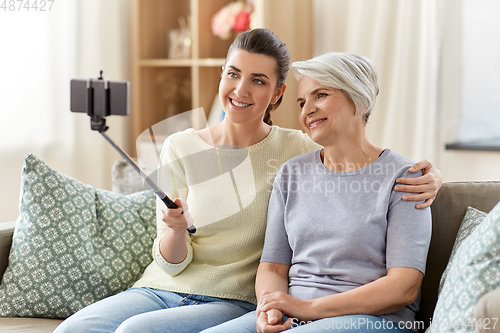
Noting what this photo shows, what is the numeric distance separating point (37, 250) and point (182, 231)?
0.46m

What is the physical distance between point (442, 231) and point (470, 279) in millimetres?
366

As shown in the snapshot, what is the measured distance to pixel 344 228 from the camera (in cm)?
122

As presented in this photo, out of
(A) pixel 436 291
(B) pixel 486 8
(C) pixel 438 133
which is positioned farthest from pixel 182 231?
(B) pixel 486 8

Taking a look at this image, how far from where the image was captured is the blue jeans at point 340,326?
1074 mm

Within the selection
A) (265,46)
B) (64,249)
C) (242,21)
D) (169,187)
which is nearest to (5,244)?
(64,249)

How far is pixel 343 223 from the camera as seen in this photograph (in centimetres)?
122

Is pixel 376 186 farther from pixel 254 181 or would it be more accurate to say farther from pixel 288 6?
pixel 288 6

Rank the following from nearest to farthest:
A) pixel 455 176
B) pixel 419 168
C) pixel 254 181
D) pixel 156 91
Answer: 1. pixel 419 168
2. pixel 254 181
3. pixel 455 176
4. pixel 156 91

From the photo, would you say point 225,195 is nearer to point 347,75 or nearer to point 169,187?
point 169,187

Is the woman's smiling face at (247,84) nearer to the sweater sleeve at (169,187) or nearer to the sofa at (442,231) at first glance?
the sweater sleeve at (169,187)

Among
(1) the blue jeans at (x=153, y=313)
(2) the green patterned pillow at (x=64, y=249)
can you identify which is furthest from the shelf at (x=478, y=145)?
(2) the green patterned pillow at (x=64, y=249)

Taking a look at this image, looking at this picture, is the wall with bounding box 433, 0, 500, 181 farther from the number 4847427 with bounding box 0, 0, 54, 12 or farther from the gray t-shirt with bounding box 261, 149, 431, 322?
the number 4847427 with bounding box 0, 0, 54, 12

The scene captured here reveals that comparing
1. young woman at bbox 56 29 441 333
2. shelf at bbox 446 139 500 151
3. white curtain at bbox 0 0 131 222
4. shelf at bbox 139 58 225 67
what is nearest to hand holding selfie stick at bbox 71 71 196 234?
young woman at bbox 56 29 441 333

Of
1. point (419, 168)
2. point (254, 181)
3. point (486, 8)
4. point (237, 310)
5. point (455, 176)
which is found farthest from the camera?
point (455, 176)
